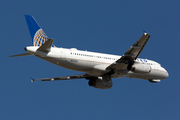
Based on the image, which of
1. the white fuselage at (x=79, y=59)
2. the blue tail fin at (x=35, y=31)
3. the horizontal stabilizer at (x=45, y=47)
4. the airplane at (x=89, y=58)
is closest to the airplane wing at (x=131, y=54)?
the airplane at (x=89, y=58)

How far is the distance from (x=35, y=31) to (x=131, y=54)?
10.9m

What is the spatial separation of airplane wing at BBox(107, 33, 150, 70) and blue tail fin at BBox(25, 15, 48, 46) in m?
8.11

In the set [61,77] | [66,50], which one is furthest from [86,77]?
[66,50]

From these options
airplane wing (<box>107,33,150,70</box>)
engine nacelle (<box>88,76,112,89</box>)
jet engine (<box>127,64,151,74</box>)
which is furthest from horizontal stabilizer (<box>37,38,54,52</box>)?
engine nacelle (<box>88,76,112,89</box>)

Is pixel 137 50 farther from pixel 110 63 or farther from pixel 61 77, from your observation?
pixel 61 77

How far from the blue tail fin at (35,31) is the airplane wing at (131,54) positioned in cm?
811

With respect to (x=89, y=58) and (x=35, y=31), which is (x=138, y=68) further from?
(x=35, y=31)

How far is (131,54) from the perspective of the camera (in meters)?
28.5

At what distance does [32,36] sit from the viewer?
3006 cm

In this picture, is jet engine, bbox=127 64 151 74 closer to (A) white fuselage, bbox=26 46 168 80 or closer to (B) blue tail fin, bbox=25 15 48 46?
(A) white fuselage, bbox=26 46 168 80

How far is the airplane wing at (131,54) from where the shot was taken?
2620 cm

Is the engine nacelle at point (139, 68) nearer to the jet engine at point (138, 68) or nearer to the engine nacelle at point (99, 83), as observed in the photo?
the jet engine at point (138, 68)

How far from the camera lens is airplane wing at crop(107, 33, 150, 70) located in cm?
2620

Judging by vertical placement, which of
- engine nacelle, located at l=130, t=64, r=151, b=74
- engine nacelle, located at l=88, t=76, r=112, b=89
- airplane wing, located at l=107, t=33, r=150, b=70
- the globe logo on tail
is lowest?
engine nacelle, located at l=88, t=76, r=112, b=89
